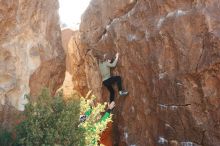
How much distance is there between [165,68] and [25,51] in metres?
3.46

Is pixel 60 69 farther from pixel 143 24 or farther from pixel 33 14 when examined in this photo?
pixel 143 24

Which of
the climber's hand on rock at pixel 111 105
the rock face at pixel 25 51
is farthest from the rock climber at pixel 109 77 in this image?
the rock face at pixel 25 51

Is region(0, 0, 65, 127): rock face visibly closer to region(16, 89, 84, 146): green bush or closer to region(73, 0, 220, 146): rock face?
region(16, 89, 84, 146): green bush

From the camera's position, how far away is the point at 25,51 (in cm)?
752

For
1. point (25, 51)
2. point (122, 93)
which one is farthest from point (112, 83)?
point (25, 51)

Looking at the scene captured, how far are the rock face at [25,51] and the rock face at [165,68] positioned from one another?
2.49 metres

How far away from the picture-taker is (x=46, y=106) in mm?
6207

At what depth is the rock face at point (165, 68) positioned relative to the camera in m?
8.63

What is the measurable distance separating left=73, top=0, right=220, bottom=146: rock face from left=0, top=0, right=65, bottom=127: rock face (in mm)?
2486

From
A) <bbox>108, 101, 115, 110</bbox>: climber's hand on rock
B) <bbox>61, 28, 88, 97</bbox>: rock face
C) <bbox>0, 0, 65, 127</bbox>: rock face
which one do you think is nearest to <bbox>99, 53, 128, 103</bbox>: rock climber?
<bbox>108, 101, 115, 110</bbox>: climber's hand on rock

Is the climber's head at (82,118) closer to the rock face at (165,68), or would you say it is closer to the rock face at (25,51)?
the rock face at (25,51)

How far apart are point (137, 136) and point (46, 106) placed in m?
5.06

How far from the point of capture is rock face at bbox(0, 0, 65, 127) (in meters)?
7.08

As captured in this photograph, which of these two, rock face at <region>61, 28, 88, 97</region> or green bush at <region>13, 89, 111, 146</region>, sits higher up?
rock face at <region>61, 28, 88, 97</region>
